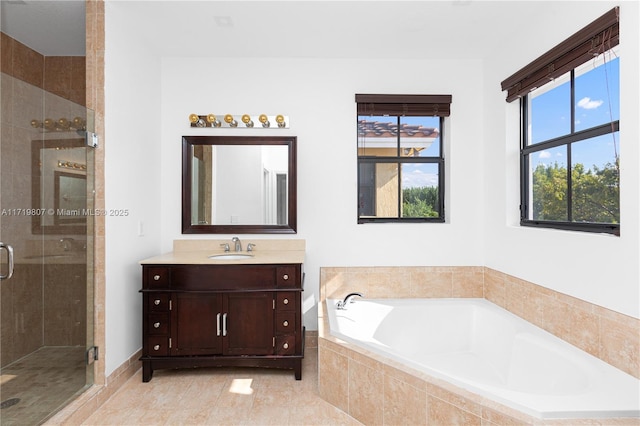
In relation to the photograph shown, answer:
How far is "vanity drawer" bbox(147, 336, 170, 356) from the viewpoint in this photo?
2672 mm

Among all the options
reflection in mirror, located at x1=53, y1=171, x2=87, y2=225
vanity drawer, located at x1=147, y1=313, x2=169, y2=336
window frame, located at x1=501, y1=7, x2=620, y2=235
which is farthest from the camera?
vanity drawer, located at x1=147, y1=313, x2=169, y2=336

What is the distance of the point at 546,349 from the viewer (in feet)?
7.12

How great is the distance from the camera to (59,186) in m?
2.12

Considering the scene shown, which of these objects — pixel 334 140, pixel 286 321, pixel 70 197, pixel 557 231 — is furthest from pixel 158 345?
pixel 557 231

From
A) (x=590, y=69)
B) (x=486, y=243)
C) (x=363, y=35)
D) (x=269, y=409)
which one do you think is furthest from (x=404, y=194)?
(x=269, y=409)

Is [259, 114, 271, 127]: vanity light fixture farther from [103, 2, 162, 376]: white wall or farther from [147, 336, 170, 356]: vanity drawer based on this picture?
[147, 336, 170, 356]: vanity drawer

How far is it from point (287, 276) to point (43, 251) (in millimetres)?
1419

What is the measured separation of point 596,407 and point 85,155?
111 inches

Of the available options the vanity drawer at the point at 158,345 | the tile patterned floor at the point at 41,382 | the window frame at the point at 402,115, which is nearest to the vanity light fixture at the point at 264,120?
the window frame at the point at 402,115

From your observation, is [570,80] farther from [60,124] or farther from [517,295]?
[60,124]

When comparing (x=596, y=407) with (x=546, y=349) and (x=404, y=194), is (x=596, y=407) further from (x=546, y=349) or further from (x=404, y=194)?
(x=404, y=194)

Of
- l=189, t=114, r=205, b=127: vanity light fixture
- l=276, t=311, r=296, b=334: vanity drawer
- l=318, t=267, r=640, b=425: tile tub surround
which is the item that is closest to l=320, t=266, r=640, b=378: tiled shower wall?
l=318, t=267, r=640, b=425: tile tub surround

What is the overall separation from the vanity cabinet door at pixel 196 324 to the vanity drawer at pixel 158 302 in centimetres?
5

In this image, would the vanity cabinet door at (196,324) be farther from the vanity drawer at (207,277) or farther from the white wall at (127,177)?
the white wall at (127,177)
